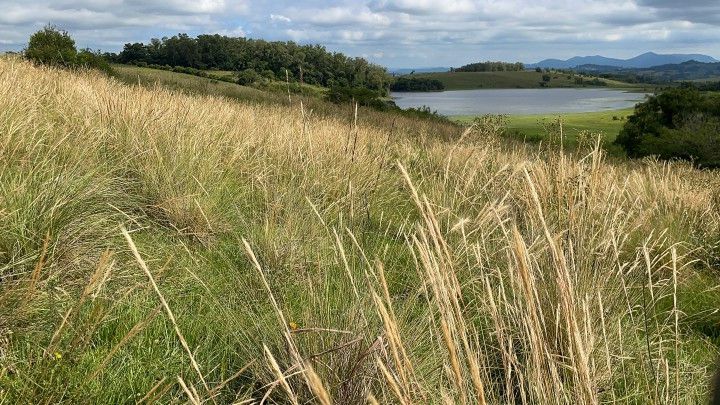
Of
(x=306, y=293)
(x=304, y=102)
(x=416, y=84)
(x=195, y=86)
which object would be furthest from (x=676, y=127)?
(x=416, y=84)

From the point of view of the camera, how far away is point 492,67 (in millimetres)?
164500

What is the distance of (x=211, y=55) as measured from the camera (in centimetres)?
5206

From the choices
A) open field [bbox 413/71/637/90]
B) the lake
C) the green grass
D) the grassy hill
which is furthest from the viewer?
open field [bbox 413/71/637/90]

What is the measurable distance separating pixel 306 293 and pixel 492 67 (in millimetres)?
170532

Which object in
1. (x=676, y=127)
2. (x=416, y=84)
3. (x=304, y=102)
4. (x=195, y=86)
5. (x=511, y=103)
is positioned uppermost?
(x=416, y=84)

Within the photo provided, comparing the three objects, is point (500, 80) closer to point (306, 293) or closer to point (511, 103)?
point (511, 103)

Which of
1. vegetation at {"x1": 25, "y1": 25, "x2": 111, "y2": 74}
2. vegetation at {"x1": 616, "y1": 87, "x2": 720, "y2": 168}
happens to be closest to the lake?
vegetation at {"x1": 616, "y1": 87, "x2": 720, "y2": 168}

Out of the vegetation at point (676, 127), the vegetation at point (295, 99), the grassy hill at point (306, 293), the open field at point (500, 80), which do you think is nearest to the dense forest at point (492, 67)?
the open field at point (500, 80)

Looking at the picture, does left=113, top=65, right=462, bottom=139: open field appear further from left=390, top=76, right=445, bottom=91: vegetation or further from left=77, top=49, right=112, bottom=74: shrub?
left=390, top=76, right=445, bottom=91: vegetation

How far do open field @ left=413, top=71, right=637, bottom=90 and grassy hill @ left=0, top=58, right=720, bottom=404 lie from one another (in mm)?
136756

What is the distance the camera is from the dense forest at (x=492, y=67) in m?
162

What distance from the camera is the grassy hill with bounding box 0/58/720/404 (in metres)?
1.26

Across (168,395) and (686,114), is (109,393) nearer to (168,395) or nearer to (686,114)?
(168,395)

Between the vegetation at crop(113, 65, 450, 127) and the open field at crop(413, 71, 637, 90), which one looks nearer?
the vegetation at crop(113, 65, 450, 127)
